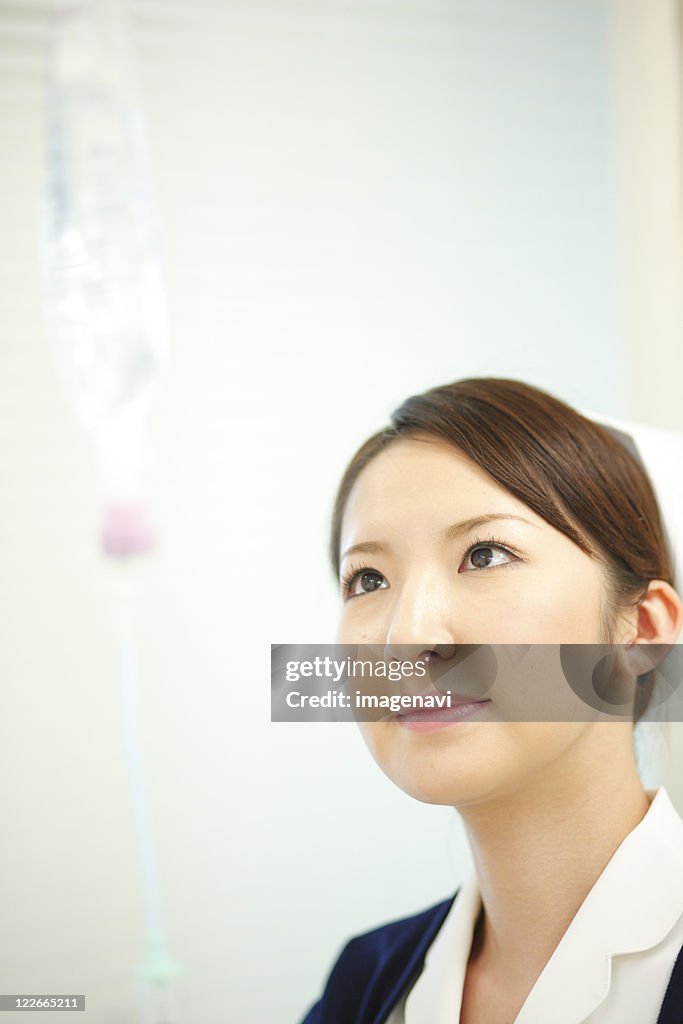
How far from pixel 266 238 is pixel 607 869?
0.82m

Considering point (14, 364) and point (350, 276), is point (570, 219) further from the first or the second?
point (14, 364)

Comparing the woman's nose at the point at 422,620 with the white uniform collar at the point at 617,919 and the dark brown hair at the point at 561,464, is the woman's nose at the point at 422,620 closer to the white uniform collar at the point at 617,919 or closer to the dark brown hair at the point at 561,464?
the dark brown hair at the point at 561,464

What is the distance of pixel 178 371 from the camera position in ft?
3.82

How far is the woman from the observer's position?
670mm

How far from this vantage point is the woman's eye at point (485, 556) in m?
0.70

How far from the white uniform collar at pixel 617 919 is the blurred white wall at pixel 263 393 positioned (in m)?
0.43

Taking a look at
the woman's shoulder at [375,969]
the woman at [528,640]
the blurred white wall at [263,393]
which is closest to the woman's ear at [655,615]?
Answer: the woman at [528,640]

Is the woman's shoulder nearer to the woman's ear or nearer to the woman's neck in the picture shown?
the woman's neck

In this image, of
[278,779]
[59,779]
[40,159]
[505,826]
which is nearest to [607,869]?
[505,826]

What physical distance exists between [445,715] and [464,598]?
0.27 feet

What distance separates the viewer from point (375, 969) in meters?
0.87

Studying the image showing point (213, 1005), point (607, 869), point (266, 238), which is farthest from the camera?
point (266, 238)

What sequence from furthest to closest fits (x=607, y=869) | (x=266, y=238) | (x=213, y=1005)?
(x=266, y=238)
(x=213, y=1005)
(x=607, y=869)

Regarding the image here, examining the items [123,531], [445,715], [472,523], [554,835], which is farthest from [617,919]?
[123,531]
